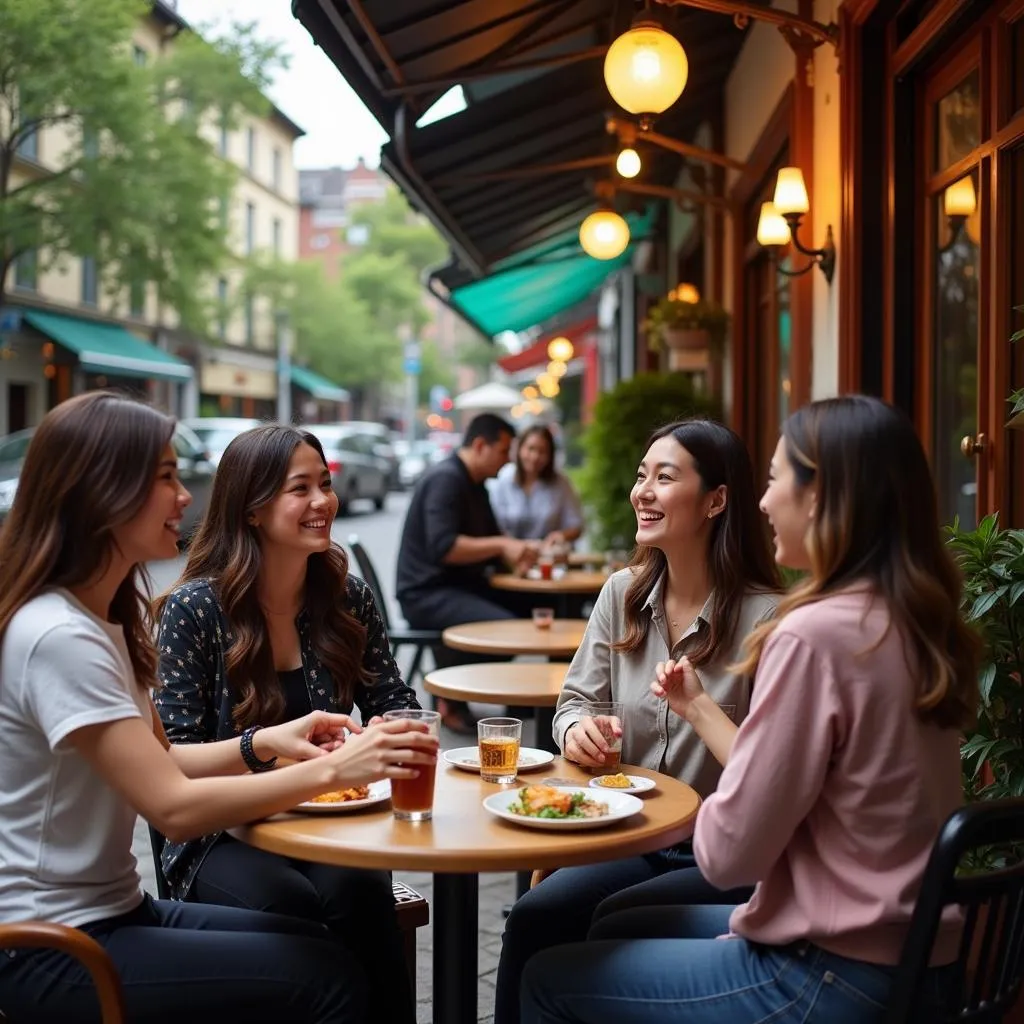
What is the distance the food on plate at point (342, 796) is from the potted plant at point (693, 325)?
6.55 meters

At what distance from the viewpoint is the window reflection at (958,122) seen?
398cm

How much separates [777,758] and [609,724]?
836 mm

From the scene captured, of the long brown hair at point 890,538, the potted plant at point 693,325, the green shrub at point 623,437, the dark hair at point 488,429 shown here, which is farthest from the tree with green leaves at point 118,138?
the long brown hair at point 890,538

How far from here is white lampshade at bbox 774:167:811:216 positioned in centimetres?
518

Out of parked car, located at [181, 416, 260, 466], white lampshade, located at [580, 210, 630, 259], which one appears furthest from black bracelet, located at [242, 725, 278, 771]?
parked car, located at [181, 416, 260, 466]

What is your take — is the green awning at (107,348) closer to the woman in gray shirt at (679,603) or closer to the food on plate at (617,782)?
the woman in gray shirt at (679,603)

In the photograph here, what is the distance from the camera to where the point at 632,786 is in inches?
99.6

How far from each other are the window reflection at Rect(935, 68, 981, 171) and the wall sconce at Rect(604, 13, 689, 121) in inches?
37.5

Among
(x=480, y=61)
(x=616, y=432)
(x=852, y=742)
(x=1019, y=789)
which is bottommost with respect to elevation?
(x=1019, y=789)

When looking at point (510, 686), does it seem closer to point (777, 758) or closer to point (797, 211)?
point (777, 758)

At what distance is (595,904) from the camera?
2.62 meters


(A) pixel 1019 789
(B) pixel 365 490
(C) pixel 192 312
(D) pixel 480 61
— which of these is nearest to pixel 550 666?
(A) pixel 1019 789

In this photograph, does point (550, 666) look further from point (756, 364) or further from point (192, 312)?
point (192, 312)

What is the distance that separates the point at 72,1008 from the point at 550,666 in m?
2.47
